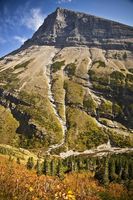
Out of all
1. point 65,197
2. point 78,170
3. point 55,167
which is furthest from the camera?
point 78,170

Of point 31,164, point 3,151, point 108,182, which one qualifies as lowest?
point 108,182

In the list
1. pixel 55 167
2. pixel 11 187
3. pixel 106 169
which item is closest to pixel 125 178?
pixel 106 169

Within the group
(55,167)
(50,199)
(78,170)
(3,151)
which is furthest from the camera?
(3,151)

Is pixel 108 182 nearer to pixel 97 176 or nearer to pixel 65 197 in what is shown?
pixel 97 176

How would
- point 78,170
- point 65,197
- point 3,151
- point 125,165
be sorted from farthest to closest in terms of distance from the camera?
Answer: 1. point 3,151
2. point 78,170
3. point 125,165
4. point 65,197

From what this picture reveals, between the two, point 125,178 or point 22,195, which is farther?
point 125,178

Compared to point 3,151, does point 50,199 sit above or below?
below

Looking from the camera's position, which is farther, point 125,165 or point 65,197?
point 125,165

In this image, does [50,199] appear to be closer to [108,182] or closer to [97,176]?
[108,182]

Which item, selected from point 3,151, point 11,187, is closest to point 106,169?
point 3,151

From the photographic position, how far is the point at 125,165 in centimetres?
13425

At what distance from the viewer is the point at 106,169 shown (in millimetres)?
121812

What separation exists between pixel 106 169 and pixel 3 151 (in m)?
67.7

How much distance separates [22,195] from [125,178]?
10796 centimetres
